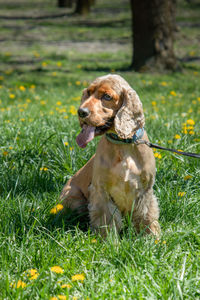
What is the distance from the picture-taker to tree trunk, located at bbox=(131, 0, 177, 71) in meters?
8.59

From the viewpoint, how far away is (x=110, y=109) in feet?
8.66

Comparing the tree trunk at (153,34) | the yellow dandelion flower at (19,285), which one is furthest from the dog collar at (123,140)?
the tree trunk at (153,34)

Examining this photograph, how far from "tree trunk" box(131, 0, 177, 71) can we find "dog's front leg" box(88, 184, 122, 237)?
658cm

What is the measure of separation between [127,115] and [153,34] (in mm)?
6667

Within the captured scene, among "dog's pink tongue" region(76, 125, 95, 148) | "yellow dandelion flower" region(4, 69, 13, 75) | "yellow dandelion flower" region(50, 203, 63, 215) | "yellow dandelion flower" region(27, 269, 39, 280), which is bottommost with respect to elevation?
"yellow dandelion flower" region(4, 69, 13, 75)

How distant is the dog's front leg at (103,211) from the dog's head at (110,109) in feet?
1.58

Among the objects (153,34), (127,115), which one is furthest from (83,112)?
(153,34)

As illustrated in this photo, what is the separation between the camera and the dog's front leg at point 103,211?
114 inches

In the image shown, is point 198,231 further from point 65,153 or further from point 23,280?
point 65,153

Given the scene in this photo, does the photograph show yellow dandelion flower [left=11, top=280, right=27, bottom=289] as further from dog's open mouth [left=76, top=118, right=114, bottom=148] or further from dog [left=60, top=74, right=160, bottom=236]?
dog's open mouth [left=76, top=118, right=114, bottom=148]

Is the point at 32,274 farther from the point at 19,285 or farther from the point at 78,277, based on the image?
the point at 78,277

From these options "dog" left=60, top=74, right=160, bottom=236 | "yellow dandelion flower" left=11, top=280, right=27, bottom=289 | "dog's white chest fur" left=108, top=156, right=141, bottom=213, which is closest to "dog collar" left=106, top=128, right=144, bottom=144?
"dog" left=60, top=74, right=160, bottom=236

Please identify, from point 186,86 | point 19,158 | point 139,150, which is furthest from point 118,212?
point 186,86

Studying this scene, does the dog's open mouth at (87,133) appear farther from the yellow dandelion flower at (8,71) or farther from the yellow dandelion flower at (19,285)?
the yellow dandelion flower at (8,71)
